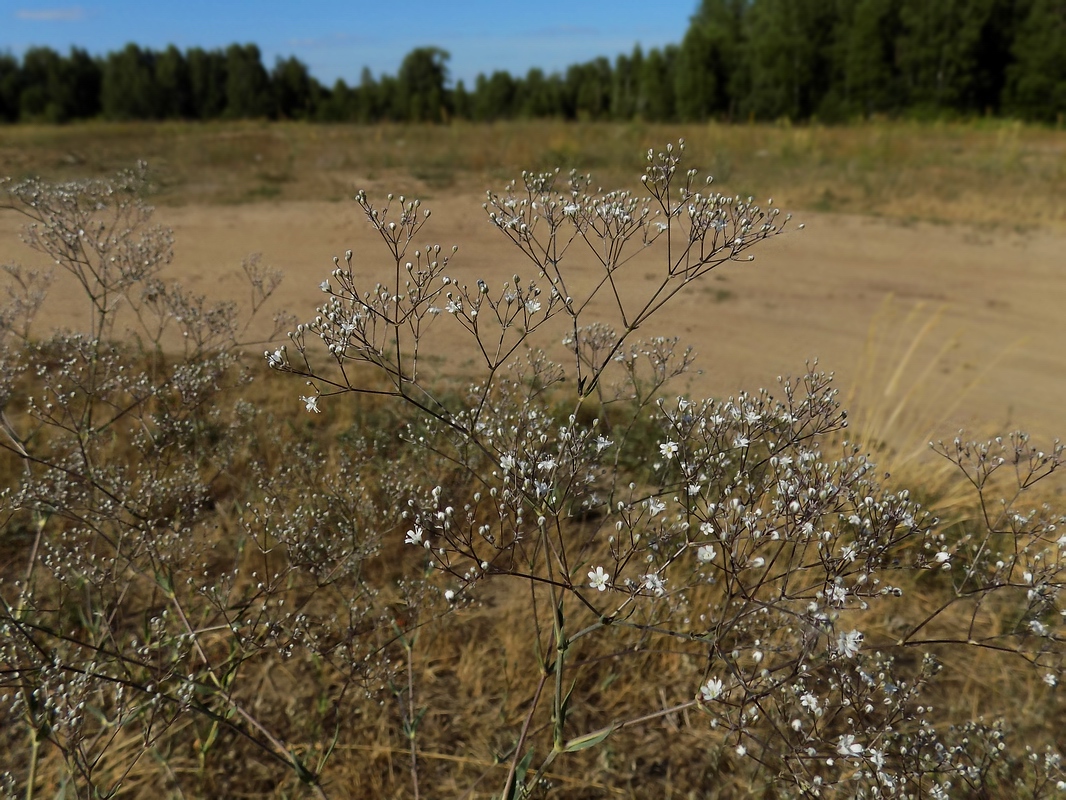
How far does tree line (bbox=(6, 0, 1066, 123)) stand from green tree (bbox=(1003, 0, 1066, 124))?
1.8 inches

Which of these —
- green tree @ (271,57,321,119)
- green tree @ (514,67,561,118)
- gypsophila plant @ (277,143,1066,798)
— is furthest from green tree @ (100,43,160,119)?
gypsophila plant @ (277,143,1066,798)

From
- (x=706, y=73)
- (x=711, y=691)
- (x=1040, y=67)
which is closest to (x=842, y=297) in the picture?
(x=711, y=691)

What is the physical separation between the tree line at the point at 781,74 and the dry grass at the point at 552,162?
846 centimetres

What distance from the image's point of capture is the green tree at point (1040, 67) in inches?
1072

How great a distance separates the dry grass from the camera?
36.6 ft

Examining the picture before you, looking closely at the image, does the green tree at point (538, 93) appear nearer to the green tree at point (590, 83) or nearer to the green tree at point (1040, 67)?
the green tree at point (590, 83)

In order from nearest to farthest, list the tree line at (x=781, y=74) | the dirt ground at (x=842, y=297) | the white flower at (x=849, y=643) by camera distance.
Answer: the white flower at (x=849, y=643) < the dirt ground at (x=842, y=297) < the tree line at (x=781, y=74)

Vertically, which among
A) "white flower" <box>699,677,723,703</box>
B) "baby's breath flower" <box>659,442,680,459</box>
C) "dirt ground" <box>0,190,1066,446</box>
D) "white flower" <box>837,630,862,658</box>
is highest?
"baby's breath flower" <box>659,442,680,459</box>

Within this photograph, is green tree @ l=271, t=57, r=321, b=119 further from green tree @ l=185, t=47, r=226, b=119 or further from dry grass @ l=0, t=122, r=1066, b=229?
dry grass @ l=0, t=122, r=1066, b=229

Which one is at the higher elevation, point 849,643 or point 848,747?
point 849,643

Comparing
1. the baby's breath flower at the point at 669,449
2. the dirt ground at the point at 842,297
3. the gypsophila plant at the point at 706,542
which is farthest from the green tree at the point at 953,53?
A: the baby's breath flower at the point at 669,449

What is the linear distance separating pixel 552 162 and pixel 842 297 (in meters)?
5.63

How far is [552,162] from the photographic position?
11.8 m

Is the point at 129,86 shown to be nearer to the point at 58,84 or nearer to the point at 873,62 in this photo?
the point at 58,84
